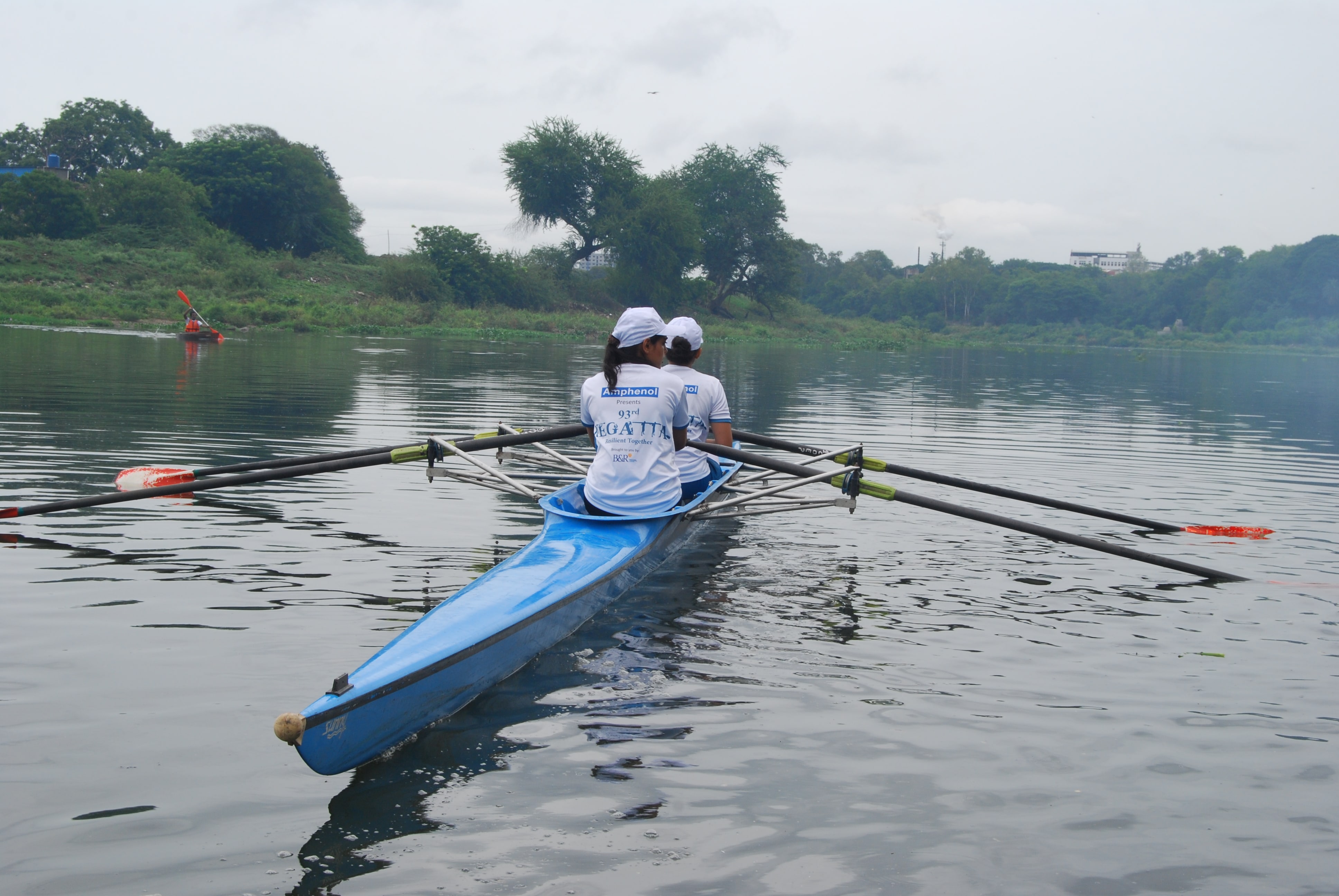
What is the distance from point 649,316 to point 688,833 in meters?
3.42

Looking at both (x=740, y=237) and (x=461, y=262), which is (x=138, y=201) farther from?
(x=740, y=237)

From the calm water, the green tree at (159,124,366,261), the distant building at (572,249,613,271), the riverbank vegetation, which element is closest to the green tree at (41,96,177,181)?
the riverbank vegetation

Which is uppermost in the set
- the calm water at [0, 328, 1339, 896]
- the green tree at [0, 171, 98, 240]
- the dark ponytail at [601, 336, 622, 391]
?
the green tree at [0, 171, 98, 240]

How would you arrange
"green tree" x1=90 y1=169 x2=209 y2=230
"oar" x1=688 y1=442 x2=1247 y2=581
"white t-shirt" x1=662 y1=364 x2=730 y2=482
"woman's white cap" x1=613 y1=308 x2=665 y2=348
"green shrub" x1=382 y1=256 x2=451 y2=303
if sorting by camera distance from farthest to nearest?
1. "green shrub" x1=382 y1=256 x2=451 y2=303
2. "green tree" x1=90 y1=169 x2=209 y2=230
3. "white t-shirt" x1=662 y1=364 x2=730 y2=482
4. "oar" x1=688 y1=442 x2=1247 y2=581
5. "woman's white cap" x1=613 y1=308 x2=665 y2=348

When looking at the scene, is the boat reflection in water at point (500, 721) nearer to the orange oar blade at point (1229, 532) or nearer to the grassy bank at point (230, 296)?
the orange oar blade at point (1229, 532)

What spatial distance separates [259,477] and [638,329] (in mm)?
3101

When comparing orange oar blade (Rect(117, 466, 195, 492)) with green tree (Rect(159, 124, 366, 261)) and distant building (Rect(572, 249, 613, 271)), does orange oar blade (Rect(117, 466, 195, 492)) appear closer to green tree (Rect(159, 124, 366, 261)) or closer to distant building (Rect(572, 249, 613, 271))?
green tree (Rect(159, 124, 366, 261))

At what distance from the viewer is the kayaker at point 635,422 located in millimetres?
6145

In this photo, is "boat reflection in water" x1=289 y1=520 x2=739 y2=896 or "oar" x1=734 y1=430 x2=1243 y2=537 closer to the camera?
"boat reflection in water" x1=289 y1=520 x2=739 y2=896

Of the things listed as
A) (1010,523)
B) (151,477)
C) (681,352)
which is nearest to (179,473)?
(151,477)

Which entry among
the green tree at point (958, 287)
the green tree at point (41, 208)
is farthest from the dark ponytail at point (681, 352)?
the green tree at point (958, 287)

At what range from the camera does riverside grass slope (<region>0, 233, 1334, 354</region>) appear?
1559 inches

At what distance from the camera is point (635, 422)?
20.4ft

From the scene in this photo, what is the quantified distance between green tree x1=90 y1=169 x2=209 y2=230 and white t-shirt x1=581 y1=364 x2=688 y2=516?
172ft
